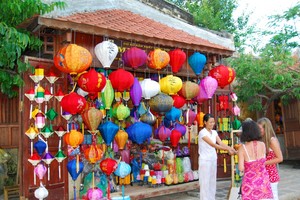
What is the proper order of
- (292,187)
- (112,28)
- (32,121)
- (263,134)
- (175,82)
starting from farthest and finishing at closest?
1. (292,187)
2. (175,82)
3. (112,28)
4. (32,121)
5. (263,134)

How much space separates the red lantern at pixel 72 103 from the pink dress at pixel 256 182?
2.83m

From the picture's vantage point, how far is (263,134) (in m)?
4.66

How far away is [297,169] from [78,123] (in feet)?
26.8

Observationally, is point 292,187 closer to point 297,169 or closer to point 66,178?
point 297,169

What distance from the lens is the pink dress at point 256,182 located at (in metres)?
4.20

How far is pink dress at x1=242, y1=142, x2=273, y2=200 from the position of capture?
A: 4.20m

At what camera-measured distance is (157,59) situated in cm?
675

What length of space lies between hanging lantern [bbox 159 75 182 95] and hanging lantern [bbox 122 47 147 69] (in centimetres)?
63

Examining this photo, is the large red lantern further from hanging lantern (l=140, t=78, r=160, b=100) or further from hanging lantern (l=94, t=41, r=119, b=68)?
hanging lantern (l=94, t=41, r=119, b=68)

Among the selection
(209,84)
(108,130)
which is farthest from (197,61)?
(108,130)

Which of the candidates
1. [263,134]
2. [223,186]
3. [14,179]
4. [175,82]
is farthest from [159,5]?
[263,134]

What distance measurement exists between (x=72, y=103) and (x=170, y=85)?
210 centimetres

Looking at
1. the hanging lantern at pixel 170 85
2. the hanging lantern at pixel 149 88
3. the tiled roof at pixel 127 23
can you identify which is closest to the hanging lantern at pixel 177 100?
the hanging lantern at pixel 170 85

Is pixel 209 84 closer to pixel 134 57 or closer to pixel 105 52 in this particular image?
pixel 134 57
